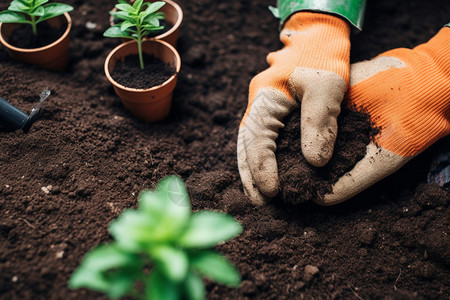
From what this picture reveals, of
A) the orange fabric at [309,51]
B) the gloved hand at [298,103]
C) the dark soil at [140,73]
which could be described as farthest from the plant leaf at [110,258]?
the dark soil at [140,73]

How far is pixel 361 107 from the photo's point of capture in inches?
81.5

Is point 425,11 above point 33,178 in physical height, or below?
above

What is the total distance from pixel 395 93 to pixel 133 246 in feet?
5.54

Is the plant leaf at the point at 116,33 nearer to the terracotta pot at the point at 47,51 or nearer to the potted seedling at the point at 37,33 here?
the potted seedling at the point at 37,33

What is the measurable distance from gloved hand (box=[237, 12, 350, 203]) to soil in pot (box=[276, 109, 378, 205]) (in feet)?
0.17

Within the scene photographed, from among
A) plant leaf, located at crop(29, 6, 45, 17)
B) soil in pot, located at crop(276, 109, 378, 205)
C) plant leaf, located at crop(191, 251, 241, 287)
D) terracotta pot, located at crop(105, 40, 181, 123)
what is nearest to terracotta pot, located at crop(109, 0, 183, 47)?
terracotta pot, located at crop(105, 40, 181, 123)

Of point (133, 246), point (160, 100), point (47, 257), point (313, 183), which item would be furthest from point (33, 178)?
point (313, 183)

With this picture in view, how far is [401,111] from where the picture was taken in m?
1.99

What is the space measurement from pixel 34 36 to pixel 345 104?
2080 mm

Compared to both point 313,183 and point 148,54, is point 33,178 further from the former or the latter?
point 313,183

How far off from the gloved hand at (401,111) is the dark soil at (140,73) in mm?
1184

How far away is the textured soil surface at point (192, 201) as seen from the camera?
165 cm

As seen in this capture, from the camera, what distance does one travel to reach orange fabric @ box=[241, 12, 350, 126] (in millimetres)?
2057

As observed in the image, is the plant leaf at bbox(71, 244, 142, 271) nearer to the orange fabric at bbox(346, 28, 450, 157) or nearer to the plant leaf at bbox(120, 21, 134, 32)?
the plant leaf at bbox(120, 21, 134, 32)
